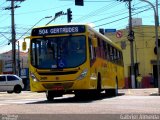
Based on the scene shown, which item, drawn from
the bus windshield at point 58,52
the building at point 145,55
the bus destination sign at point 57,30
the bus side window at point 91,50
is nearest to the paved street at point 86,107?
the bus windshield at point 58,52

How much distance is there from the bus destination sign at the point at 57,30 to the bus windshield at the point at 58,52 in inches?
11.3

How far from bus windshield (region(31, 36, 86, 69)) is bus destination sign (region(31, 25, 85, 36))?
0.94ft

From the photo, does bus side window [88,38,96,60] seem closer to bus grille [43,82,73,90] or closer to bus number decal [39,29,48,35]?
bus grille [43,82,73,90]

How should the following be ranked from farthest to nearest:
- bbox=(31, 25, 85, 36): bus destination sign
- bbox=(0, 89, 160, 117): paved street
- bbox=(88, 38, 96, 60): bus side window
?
bbox=(88, 38, 96, 60): bus side window
bbox=(31, 25, 85, 36): bus destination sign
bbox=(0, 89, 160, 117): paved street

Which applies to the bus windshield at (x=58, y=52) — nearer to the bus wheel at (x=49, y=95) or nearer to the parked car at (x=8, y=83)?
the bus wheel at (x=49, y=95)

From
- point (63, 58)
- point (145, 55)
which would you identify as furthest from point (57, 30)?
point (145, 55)

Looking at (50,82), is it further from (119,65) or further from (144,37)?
(144,37)

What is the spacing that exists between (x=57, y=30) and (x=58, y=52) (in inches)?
44.4

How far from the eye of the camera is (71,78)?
65.4 feet

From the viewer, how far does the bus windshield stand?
65.6 ft

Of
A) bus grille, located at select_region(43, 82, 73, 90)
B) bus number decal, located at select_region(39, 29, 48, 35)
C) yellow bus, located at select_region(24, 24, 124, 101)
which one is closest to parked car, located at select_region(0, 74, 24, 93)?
yellow bus, located at select_region(24, 24, 124, 101)

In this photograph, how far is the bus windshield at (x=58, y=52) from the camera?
65.6 feet

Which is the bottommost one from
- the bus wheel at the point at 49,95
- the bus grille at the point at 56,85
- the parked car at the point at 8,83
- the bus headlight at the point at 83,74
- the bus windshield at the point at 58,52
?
the parked car at the point at 8,83

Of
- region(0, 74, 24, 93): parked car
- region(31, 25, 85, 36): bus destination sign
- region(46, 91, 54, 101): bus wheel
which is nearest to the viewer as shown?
region(31, 25, 85, 36): bus destination sign
